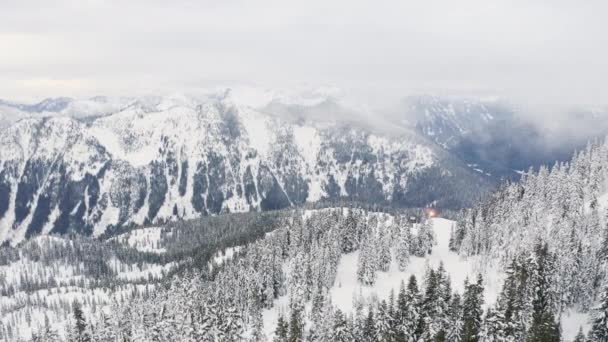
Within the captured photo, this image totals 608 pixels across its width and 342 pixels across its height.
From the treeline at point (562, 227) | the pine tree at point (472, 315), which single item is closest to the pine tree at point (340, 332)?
the pine tree at point (472, 315)

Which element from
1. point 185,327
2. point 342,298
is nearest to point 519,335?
point 185,327

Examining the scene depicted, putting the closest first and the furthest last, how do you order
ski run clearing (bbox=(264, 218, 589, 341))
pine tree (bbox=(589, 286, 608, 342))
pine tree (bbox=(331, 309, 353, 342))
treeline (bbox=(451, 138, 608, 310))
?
pine tree (bbox=(589, 286, 608, 342))
pine tree (bbox=(331, 309, 353, 342))
treeline (bbox=(451, 138, 608, 310))
ski run clearing (bbox=(264, 218, 589, 341))

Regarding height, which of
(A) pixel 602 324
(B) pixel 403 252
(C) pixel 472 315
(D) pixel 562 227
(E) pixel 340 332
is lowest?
(B) pixel 403 252

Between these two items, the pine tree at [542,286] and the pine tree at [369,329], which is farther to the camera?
the pine tree at [542,286]

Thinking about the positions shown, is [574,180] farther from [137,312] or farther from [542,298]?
[137,312]

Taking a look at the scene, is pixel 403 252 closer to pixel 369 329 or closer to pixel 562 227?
pixel 562 227

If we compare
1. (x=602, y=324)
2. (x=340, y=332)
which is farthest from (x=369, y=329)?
(x=602, y=324)

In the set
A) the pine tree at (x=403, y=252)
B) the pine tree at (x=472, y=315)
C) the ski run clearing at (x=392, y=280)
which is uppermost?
the pine tree at (x=472, y=315)

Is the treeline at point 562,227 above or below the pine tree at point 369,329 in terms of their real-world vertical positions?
above

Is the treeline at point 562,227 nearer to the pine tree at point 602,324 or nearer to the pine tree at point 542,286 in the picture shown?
the pine tree at point 542,286

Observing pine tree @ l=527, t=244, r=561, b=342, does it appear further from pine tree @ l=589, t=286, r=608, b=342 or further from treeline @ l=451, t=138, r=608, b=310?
pine tree @ l=589, t=286, r=608, b=342

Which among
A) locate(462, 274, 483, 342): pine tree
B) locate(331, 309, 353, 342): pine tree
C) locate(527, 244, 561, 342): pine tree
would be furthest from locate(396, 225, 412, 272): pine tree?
locate(331, 309, 353, 342): pine tree
